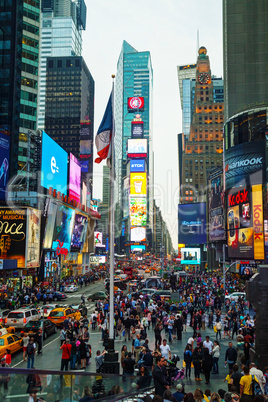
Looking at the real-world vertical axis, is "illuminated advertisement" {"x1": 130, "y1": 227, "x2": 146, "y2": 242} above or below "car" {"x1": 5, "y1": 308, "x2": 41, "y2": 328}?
above

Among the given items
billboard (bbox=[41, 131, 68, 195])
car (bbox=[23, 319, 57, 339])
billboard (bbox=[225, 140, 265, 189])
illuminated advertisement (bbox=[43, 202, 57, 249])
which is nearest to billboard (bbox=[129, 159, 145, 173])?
billboard (bbox=[41, 131, 68, 195])

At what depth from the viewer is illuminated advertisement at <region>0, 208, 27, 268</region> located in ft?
182

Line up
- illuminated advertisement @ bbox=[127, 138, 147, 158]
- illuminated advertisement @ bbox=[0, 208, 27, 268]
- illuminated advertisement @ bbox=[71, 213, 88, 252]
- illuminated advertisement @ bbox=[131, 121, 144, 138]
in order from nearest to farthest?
1. illuminated advertisement @ bbox=[0, 208, 27, 268]
2. illuminated advertisement @ bbox=[71, 213, 88, 252]
3. illuminated advertisement @ bbox=[127, 138, 147, 158]
4. illuminated advertisement @ bbox=[131, 121, 144, 138]

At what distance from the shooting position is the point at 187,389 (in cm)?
1511

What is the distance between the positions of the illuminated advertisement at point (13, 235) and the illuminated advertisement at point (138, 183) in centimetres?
11702

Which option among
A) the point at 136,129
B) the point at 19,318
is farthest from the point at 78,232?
the point at 136,129

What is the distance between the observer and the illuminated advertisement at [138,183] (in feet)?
565

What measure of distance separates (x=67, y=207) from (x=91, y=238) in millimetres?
39214

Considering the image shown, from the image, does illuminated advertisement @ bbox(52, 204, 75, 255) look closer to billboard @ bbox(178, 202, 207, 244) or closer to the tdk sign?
billboard @ bbox(178, 202, 207, 244)

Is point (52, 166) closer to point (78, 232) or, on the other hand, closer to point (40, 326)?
point (78, 232)

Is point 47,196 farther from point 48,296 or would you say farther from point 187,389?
point 187,389

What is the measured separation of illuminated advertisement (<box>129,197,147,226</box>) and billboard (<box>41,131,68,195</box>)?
95.3 meters

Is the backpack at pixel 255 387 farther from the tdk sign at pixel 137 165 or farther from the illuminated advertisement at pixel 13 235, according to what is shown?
the tdk sign at pixel 137 165

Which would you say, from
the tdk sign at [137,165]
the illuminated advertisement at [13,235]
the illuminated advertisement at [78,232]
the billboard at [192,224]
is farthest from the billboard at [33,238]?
the tdk sign at [137,165]
